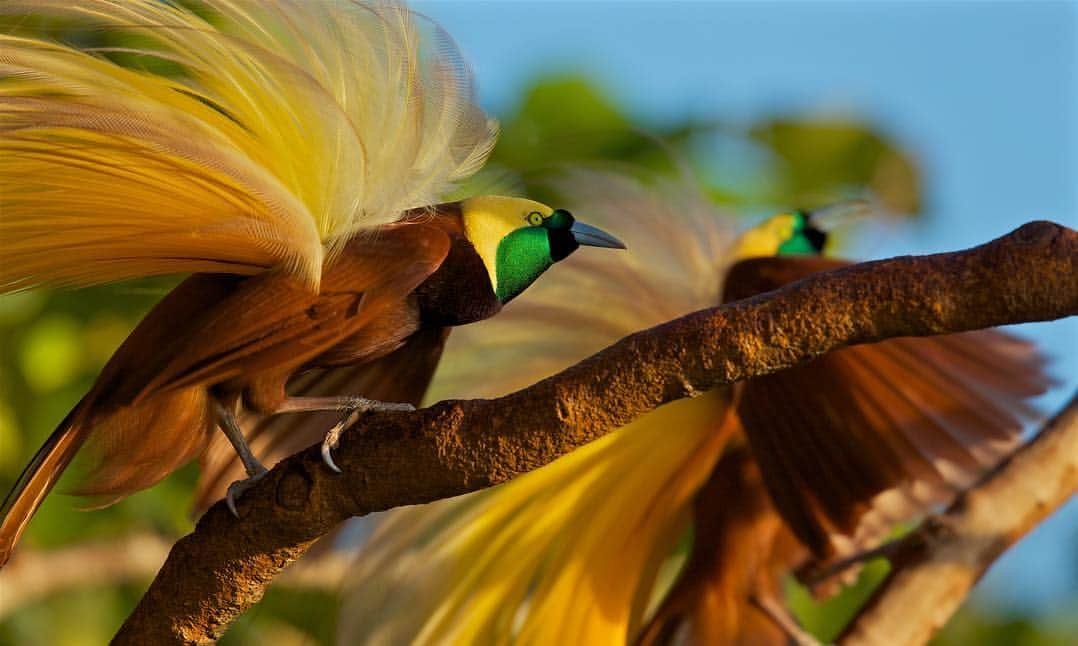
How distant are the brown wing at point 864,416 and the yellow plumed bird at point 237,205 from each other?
21.5 inches

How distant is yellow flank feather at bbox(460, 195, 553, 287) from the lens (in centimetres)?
180

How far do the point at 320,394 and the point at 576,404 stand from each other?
1.95ft

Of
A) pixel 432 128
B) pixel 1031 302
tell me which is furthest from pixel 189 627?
pixel 1031 302

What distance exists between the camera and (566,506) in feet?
7.82

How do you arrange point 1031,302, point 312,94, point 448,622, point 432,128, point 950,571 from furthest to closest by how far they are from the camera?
point 950,571
point 448,622
point 432,128
point 312,94
point 1031,302

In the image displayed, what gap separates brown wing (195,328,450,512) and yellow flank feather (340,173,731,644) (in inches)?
15.2

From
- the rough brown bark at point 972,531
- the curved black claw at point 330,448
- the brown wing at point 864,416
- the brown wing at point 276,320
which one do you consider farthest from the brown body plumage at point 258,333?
the rough brown bark at point 972,531

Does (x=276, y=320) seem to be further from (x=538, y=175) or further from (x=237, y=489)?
(x=538, y=175)

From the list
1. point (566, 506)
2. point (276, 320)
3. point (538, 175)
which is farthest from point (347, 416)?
point (538, 175)

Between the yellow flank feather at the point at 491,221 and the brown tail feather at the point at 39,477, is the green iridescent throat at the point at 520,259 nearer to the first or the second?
the yellow flank feather at the point at 491,221

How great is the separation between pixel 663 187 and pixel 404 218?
3.27 ft

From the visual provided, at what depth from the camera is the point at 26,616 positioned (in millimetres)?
3939

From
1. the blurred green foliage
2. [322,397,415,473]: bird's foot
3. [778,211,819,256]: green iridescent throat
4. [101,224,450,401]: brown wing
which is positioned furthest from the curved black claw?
[778,211,819,256]: green iridescent throat

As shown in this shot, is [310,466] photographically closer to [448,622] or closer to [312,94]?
[312,94]
